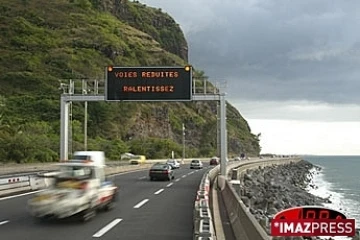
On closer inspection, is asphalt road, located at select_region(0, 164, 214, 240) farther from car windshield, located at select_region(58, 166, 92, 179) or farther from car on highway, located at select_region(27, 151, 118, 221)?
car windshield, located at select_region(58, 166, 92, 179)

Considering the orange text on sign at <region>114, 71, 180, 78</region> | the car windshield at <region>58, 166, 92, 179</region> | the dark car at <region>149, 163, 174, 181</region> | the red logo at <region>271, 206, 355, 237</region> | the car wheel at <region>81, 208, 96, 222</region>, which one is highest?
the orange text on sign at <region>114, 71, 180, 78</region>

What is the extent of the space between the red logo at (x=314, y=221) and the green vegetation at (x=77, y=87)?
59986 millimetres

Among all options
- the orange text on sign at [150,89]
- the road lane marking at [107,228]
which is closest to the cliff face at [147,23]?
the orange text on sign at [150,89]

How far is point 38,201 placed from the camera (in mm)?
15250

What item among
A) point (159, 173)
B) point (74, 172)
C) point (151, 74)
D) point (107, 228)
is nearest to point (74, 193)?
point (74, 172)

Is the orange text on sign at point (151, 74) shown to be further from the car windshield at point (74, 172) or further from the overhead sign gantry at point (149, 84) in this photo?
the car windshield at point (74, 172)

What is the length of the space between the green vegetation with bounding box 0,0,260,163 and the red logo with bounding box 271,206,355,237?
197 ft

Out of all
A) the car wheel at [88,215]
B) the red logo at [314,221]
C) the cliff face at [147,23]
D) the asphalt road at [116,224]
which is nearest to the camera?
the red logo at [314,221]

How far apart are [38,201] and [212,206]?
733 centimetres

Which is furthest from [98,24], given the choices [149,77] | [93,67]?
[149,77]

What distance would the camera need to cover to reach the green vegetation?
277 ft

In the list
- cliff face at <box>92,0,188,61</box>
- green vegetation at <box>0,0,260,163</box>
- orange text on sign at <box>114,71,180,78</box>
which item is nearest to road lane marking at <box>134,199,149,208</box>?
orange text on sign at <box>114,71,180,78</box>

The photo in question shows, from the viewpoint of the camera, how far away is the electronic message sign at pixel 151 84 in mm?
34000

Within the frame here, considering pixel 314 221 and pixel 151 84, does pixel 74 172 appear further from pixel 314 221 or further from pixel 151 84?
pixel 151 84
